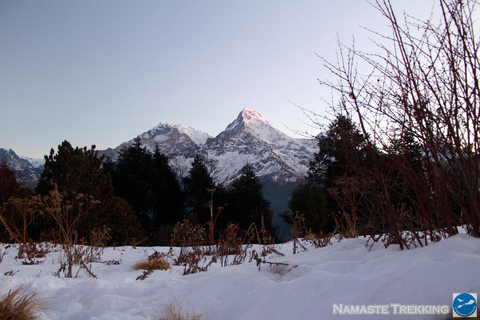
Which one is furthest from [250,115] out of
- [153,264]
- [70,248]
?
[70,248]

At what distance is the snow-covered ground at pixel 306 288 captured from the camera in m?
1.29

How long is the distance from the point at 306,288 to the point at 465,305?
0.77m

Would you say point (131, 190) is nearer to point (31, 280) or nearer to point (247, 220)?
point (247, 220)

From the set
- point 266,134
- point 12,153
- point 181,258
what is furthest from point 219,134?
point 181,258

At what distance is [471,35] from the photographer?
5.47ft

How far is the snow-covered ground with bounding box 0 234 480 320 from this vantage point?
1.29 meters

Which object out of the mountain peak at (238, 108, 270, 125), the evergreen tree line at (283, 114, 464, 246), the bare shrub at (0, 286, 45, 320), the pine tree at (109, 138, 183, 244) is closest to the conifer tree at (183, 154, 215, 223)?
the pine tree at (109, 138, 183, 244)

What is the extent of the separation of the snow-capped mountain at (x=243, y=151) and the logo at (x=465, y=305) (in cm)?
7976

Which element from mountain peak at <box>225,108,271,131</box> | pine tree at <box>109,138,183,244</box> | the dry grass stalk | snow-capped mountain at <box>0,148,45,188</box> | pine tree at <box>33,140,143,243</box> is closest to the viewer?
the dry grass stalk

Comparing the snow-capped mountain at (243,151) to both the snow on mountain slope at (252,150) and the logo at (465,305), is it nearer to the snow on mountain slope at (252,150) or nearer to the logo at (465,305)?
the snow on mountain slope at (252,150)

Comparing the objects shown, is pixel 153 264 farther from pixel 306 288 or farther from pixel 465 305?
pixel 465 305

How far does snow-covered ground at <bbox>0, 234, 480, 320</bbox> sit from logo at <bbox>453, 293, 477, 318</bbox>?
0.08ft

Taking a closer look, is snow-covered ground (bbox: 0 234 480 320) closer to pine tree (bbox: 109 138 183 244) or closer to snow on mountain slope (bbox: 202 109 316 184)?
pine tree (bbox: 109 138 183 244)

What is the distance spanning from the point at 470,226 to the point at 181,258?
3.57m
